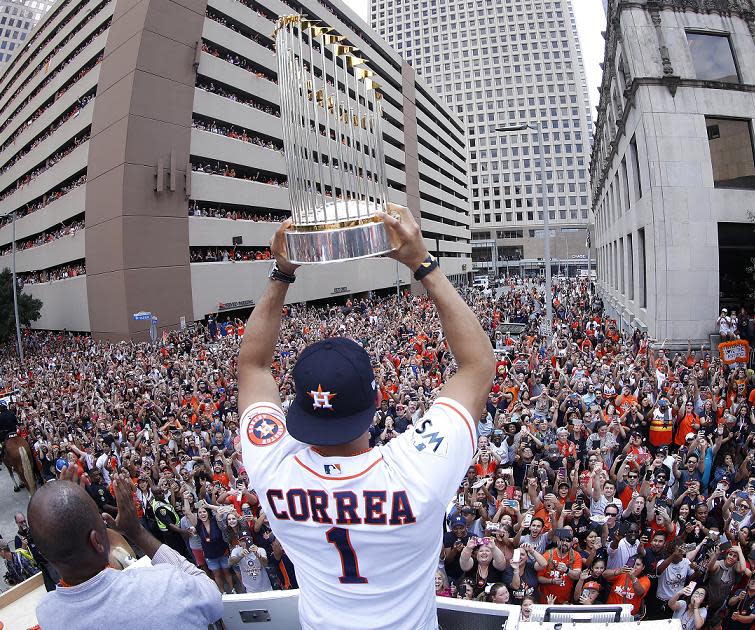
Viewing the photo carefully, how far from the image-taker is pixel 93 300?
100 feet

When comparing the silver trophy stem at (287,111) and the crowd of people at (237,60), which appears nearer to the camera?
the silver trophy stem at (287,111)

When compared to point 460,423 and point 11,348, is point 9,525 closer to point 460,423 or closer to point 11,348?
point 460,423

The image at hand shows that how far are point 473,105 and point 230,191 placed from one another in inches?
3029

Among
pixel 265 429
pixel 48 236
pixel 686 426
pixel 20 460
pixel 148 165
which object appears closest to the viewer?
pixel 265 429

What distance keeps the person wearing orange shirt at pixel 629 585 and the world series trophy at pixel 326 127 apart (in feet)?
17.3

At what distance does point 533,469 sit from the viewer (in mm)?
7816

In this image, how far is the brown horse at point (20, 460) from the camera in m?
12.4

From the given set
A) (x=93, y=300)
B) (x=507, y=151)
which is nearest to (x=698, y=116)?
(x=93, y=300)

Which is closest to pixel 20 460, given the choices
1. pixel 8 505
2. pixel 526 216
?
pixel 8 505

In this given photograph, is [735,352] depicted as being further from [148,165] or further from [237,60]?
[237,60]

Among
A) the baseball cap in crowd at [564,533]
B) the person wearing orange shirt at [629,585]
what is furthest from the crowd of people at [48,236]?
the person wearing orange shirt at [629,585]

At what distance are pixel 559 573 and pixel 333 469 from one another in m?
5.18

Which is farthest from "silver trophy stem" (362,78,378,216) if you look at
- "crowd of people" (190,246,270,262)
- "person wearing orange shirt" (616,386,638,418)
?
"crowd of people" (190,246,270,262)

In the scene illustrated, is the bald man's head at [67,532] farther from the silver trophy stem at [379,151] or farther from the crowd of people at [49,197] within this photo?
Answer: the crowd of people at [49,197]
